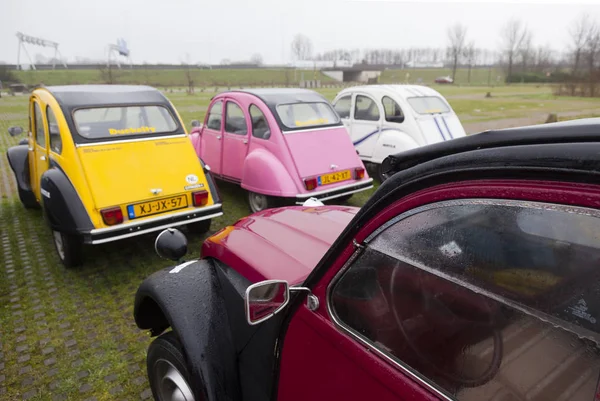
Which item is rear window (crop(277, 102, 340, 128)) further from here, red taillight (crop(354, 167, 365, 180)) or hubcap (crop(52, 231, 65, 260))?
hubcap (crop(52, 231, 65, 260))

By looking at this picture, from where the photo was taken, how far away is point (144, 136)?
523cm

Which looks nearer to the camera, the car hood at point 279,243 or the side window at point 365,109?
the car hood at point 279,243

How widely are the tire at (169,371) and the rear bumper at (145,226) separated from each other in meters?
2.21

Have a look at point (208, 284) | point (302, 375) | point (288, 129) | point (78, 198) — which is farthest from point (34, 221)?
point (302, 375)

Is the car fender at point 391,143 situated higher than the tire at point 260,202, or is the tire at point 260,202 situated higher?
the car fender at point 391,143

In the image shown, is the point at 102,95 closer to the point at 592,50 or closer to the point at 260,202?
the point at 260,202

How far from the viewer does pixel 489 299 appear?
44.9 inches

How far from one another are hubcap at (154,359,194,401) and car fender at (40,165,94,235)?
2.37 metres

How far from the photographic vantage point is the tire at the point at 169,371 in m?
2.18

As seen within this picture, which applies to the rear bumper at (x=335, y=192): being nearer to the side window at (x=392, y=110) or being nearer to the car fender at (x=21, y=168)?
the side window at (x=392, y=110)

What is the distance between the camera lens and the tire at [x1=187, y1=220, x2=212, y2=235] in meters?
5.64

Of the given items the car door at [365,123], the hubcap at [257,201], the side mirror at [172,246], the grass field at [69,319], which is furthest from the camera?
the car door at [365,123]

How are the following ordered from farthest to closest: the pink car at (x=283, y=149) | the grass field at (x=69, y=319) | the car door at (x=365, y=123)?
the car door at (x=365, y=123) < the pink car at (x=283, y=149) < the grass field at (x=69, y=319)

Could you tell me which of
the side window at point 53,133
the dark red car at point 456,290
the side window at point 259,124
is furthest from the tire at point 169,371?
the side window at point 259,124
